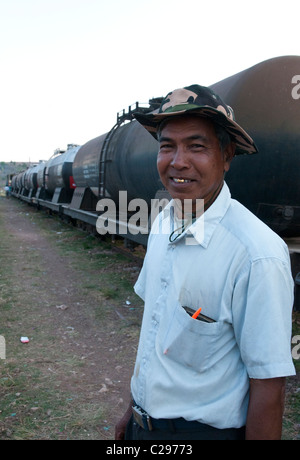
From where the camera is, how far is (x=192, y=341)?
1263 millimetres

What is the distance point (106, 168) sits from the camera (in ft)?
30.4

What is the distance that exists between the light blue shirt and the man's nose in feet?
0.59

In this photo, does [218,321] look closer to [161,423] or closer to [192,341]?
[192,341]

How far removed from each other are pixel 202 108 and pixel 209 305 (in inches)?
27.3

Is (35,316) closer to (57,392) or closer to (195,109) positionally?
(57,392)

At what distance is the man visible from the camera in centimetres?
115

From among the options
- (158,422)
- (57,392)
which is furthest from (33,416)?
(158,422)

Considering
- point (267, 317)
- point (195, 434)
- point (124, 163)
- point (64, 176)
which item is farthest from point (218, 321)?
point (64, 176)

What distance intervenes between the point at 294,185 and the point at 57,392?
11.3ft

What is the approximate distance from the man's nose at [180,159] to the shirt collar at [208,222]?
179mm

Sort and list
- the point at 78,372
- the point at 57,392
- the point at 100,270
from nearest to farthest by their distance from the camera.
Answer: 1. the point at 57,392
2. the point at 78,372
3. the point at 100,270

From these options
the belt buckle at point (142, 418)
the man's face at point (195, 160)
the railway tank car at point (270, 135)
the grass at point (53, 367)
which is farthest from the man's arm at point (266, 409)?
the railway tank car at point (270, 135)

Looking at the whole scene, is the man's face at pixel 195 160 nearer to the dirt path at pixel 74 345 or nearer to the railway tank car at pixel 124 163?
the dirt path at pixel 74 345

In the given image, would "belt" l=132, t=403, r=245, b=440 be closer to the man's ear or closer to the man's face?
the man's face
